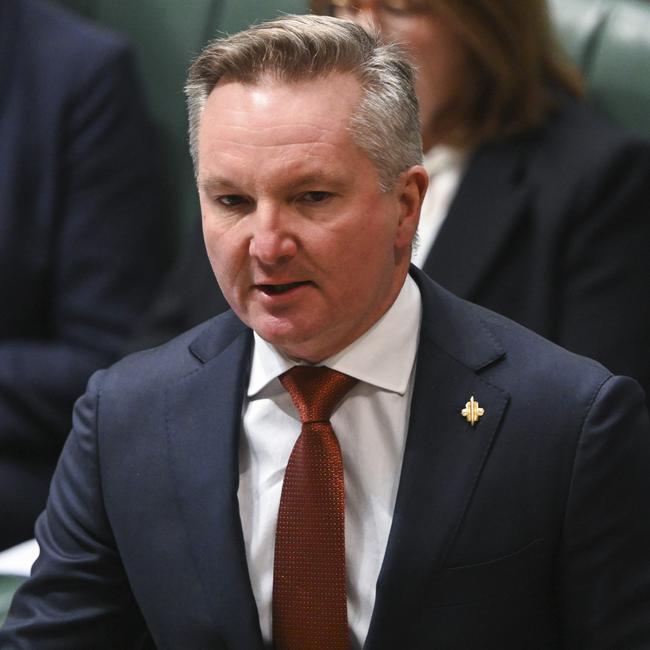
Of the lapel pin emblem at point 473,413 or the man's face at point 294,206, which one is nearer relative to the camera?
the man's face at point 294,206

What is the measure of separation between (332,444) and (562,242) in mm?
762

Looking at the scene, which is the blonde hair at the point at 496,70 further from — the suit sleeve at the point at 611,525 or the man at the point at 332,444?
the suit sleeve at the point at 611,525

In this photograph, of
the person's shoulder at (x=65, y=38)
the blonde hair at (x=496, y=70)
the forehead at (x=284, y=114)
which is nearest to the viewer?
the forehead at (x=284, y=114)

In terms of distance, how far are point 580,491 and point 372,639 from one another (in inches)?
8.1

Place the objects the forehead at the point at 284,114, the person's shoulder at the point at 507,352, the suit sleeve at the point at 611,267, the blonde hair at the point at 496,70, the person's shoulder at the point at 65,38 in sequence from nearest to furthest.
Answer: the forehead at the point at 284,114 < the person's shoulder at the point at 507,352 < the suit sleeve at the point at 611,267 < the blonde hair at the point at 496,70 < the person's shoulder at the point at 65,38

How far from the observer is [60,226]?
6.81ft

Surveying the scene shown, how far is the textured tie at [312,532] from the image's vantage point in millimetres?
1168

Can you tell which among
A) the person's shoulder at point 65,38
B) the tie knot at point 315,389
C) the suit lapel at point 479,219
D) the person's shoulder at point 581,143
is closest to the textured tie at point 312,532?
the tie knot at point 315,389

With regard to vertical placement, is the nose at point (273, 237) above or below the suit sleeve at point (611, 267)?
above

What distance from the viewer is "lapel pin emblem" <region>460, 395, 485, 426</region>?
1.17 m

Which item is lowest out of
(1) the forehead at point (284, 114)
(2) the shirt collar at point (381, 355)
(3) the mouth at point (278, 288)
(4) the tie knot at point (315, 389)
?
(4) the tie knot at point (315, 389)

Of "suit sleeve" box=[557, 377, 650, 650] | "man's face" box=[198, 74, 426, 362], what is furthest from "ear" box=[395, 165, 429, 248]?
"suit sleeve" box=[557, 377, 650, 650]

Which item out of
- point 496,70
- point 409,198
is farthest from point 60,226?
point 409,198

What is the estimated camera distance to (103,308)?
2.06 metres
